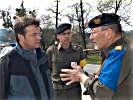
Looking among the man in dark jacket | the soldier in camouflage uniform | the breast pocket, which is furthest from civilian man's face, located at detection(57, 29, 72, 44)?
the breast pocket

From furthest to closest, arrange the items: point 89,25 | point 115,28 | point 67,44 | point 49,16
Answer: point 49,16 → point 67,44 → point 89,25 → point 115,28

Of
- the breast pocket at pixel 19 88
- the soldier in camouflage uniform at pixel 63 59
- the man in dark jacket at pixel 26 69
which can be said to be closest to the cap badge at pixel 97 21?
the man in dark jacket at pixel 26 69

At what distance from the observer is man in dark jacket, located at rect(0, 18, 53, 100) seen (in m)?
2.92

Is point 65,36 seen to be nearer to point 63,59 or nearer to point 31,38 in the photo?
point 63,59

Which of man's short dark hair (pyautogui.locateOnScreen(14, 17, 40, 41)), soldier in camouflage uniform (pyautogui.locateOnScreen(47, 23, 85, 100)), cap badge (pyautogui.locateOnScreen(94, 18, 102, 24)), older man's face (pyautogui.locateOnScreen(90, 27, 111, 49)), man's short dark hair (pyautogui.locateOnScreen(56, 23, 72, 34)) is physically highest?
cap badge (pyautogui.locateOnScreen(94, 18, 102, 24))

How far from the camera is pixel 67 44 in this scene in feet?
15.6

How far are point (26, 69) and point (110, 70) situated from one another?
82cm

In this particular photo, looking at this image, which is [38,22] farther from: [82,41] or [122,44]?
[82,41]

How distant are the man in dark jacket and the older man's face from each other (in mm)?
599

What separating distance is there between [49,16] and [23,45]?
2038 centimetres

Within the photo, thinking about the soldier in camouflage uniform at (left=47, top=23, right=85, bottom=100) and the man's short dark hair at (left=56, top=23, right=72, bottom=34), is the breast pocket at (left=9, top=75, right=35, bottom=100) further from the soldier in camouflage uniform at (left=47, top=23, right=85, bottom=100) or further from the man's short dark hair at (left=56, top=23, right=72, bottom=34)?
the man's short dark hair at (left=56, top=23, right=72, bottom=34)

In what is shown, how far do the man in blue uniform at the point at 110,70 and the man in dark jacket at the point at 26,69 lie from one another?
404 mm

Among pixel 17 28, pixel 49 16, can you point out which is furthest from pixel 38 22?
pixel 49 16

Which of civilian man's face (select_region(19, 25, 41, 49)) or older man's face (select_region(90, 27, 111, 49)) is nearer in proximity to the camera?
older man's face (select_region(90, 27, 111, 49))
